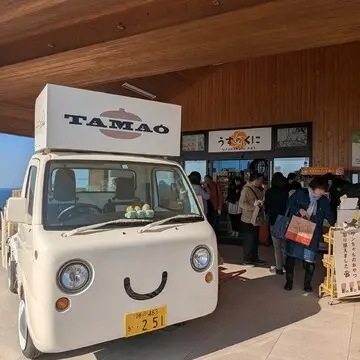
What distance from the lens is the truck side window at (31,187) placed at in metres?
3.42

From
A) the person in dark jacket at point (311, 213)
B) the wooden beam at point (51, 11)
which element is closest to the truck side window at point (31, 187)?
the wooden beam at point (51, 11)

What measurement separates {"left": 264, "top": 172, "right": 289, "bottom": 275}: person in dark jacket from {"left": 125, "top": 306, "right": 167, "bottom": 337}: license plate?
3527 millimetres

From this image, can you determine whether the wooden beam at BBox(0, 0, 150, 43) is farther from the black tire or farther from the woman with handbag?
the woman with handbag

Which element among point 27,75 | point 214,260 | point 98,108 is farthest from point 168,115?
point 27,75

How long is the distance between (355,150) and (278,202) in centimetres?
295

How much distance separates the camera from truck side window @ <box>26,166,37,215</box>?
3.42 metres

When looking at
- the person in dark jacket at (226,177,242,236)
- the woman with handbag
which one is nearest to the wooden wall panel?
the person in dark jacket at (226,177,242,236)

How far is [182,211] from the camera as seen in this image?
378 cm

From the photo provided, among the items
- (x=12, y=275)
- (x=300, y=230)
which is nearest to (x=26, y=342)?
(x=12, y=275)

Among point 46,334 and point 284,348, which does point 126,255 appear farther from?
point 284,348

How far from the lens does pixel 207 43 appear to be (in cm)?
518

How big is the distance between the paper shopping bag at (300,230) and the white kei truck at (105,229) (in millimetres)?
1947

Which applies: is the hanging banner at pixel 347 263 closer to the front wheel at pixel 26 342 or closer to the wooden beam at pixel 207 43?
the wooden beam at pixel 207 43

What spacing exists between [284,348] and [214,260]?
42.7 inches
